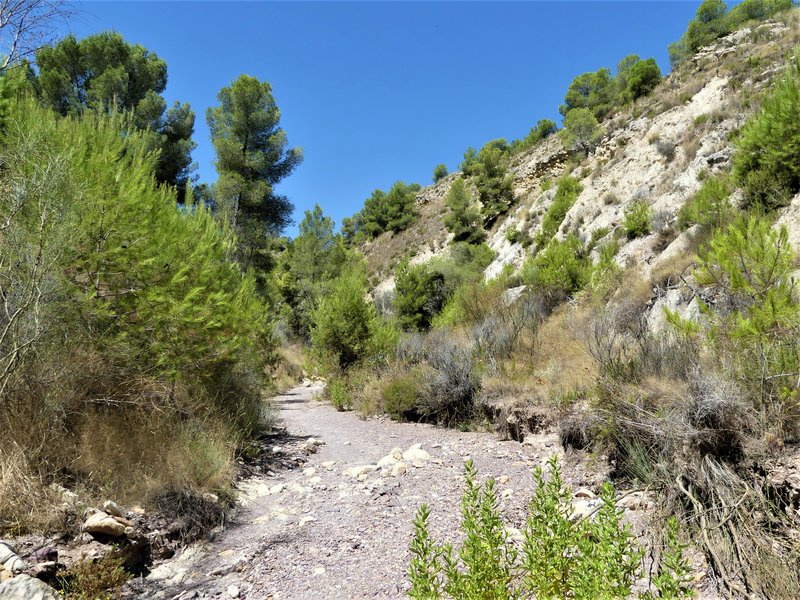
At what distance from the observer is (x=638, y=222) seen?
13484 mm

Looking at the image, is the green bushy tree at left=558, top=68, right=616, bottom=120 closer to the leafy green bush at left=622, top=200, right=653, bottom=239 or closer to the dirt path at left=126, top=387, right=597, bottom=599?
the leafy green bush at left=622, top=200, right=653, bottom=239

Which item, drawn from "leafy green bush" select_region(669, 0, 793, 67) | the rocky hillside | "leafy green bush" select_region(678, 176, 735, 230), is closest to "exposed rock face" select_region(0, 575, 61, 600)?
the rocky hillside

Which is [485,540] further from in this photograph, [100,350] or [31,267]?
[100,350]

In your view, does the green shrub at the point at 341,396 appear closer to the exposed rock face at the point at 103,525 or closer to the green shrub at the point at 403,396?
the green shrub at the point at 403,396

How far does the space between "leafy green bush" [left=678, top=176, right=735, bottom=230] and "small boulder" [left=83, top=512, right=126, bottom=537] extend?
1152 cm

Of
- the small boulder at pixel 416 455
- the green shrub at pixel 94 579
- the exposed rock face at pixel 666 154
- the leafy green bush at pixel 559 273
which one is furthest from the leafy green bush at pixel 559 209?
the green shrub at pixel 94 579

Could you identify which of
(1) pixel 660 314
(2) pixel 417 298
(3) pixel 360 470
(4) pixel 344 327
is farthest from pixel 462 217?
(3) pixel 360 470

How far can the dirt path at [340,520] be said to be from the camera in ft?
11.0

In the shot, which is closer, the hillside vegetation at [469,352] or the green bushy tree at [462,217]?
the hillside vegetation at [469,352]

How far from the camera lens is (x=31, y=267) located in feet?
12.6

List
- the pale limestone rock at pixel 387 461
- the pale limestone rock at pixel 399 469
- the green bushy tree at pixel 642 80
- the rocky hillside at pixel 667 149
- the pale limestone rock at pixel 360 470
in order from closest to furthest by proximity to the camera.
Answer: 1. the pale limestone rock at pixel 399 469
2. the pale limestone rock at pixel 360 470
3. the pale limestone rock at pixel 387 461
4. the rocky hillside at pixel 667 149
5. the green bushy tree at pixel 642 80

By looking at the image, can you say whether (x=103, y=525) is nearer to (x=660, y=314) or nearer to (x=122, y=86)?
(x=660, y=314)

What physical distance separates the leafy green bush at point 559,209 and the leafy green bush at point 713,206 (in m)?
7.03

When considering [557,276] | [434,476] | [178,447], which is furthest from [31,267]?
[557,276]
